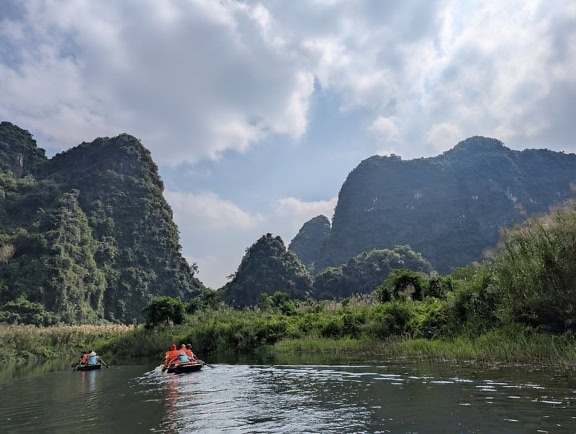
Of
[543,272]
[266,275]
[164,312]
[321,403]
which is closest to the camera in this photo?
[321,403]

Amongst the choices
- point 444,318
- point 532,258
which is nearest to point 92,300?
point 444,318

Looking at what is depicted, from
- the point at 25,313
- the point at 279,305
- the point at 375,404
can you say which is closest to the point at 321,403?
the point at 375,404

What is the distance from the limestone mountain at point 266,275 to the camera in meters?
65.5

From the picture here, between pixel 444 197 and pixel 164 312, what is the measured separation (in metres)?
89.4

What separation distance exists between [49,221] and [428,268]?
175 ft

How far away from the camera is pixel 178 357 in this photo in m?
16.0

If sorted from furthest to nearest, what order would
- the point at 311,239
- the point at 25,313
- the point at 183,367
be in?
the point at 311,239 < the point at 25,313 < the point at 183,367

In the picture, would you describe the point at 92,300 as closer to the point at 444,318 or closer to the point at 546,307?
the point at 444,318

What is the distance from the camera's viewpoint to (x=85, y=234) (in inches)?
2395

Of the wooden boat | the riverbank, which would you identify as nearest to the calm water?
the riverbank

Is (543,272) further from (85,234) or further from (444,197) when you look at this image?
(444,197)

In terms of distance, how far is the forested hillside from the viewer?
162 ft

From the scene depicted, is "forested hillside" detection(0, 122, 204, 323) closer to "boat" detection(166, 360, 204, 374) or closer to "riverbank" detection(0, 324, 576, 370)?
"riverbank" detection(0, 324, 576, 370)

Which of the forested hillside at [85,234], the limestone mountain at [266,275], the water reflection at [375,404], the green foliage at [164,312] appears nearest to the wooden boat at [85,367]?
the green foliage at [164,312]
